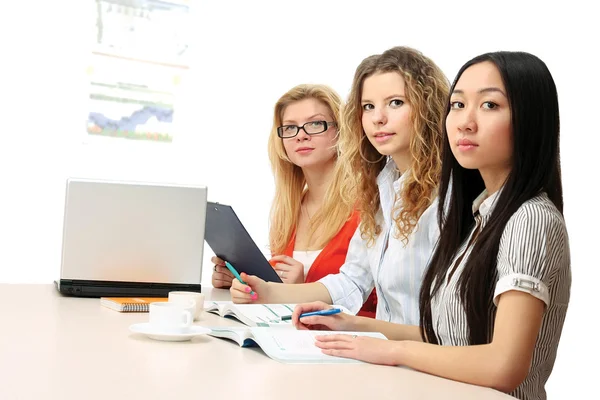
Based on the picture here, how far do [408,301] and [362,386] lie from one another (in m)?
0.94

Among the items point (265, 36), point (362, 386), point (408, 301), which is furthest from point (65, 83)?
point (362, 386)

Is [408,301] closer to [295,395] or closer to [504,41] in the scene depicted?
[295,395]

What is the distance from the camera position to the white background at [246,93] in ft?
10.5

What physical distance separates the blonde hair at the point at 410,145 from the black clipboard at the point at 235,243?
335mm

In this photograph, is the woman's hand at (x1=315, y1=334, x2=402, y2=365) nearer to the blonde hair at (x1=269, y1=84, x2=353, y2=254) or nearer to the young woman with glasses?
the young woman with glasses

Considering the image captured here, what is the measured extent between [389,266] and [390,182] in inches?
10.9

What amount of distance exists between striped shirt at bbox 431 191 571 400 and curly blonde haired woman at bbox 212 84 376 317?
0.97 meters

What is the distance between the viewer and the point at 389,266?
203cm

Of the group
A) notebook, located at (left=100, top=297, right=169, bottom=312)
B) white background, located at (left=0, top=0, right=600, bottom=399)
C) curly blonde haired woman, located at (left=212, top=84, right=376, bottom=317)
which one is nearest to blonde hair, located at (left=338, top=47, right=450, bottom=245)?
curly blonde haired woman, located at (left=212, top=84, right=376, bottom=317)

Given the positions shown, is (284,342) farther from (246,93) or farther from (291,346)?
(246,93)

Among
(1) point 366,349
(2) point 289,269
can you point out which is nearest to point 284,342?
(1) point 366,349

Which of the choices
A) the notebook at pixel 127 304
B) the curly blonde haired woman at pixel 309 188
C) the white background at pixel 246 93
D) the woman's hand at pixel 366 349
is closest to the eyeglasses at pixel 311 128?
the curly blonde haired woman at pixel 309 188

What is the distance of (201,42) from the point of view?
4039 mm

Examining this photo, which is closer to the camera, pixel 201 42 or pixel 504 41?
pixel 504 41
